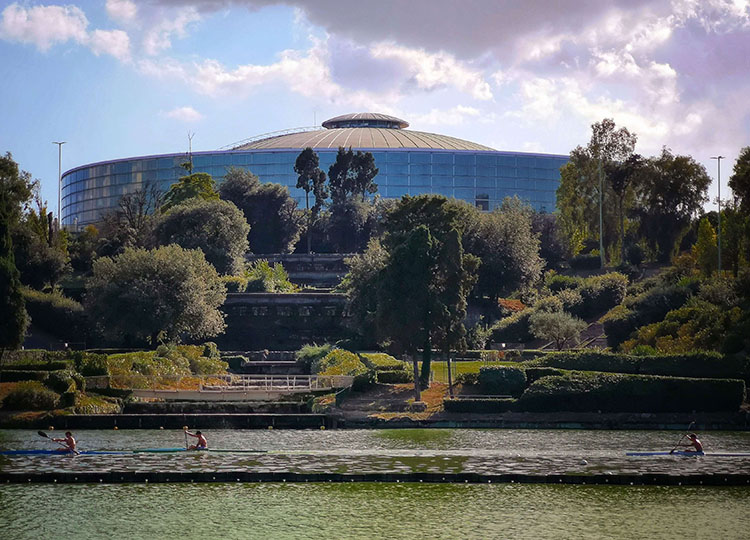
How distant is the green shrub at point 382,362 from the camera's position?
7162 cm

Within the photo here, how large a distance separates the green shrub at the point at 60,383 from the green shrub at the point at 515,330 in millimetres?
38510

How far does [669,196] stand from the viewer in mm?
108188

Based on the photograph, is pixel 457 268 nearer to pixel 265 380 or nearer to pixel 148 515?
pixel 265 380

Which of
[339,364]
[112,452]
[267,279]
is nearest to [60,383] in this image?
[112,452]

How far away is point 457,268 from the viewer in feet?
217

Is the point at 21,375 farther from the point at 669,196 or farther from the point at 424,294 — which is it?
the point at 669,196

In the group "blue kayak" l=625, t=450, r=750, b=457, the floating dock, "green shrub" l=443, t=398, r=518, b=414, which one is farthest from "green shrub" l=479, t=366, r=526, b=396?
the floating dock

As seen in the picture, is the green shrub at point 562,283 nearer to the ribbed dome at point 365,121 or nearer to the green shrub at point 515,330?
the green shrub at point 515,330

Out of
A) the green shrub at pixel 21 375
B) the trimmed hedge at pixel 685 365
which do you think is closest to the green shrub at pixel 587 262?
the trimmed hedge at pixel 685 365

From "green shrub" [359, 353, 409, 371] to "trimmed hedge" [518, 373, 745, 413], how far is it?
1225cm

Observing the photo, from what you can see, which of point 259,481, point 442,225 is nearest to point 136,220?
point 442,225

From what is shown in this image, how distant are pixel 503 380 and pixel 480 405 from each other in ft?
9.60

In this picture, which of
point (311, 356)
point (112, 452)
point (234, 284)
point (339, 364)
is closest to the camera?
point (112, 452)

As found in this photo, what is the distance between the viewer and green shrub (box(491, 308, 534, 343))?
91.0m
